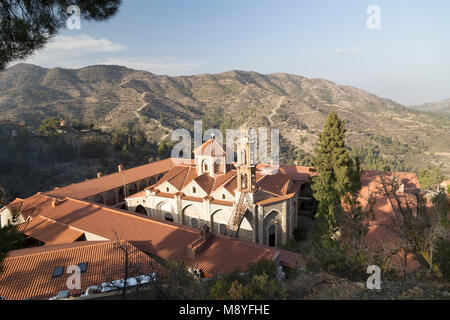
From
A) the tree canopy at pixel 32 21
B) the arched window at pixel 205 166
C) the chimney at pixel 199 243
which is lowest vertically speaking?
the chimney at pixel 199 243

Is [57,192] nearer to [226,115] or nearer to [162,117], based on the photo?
[162,117]

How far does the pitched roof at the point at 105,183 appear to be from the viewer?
25.3 m

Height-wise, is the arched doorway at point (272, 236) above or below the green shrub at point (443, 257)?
below

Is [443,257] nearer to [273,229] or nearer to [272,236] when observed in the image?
[273,229]

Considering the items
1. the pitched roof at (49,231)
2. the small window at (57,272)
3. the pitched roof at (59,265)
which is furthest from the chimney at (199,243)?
the pitched roof at (49,231)

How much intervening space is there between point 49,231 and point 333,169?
23.6m

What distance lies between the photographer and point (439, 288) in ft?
25.1

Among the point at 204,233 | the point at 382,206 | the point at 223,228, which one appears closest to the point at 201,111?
the point at 223,228

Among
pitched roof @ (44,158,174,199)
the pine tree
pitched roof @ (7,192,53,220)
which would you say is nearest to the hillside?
pitched roof @ (44,158,174,199)

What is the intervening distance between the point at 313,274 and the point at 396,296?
279 cm

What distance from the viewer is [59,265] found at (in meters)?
12.7

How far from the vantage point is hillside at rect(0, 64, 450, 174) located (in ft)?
253

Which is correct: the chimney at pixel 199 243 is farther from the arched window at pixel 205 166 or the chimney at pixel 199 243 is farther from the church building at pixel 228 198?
the arched window at pixel 205 166

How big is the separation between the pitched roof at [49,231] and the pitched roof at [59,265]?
3864mm
